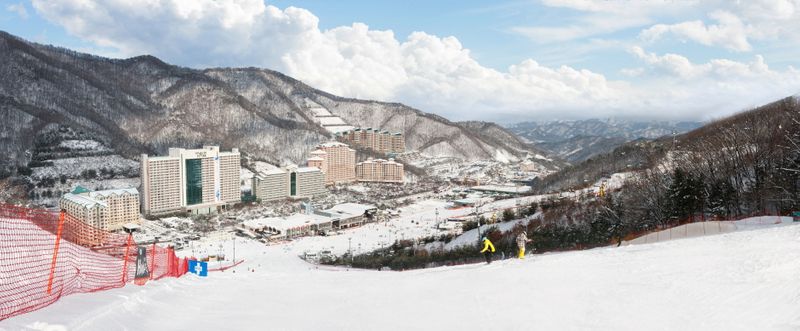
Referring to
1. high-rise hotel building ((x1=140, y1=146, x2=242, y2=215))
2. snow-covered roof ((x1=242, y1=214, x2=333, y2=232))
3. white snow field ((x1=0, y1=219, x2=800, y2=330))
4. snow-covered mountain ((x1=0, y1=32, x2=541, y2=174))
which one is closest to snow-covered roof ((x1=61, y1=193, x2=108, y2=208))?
high-rise hotel building ((x1=140, y1=146, x2=242, y2=215))

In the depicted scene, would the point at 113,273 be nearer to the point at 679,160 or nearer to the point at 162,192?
the point at 679,160

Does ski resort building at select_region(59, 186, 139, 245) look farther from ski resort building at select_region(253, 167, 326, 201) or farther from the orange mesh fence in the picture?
the orange mesh fence

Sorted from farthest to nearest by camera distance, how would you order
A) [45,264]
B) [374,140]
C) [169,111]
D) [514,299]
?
1. [374,140]
2. [169,111]
3. [45,264]
4. [514,299]

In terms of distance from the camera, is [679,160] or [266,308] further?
[679,160]

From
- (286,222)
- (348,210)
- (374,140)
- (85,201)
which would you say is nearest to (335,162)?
(348,210)

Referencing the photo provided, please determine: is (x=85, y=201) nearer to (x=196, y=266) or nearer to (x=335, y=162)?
(x=196, y=266)

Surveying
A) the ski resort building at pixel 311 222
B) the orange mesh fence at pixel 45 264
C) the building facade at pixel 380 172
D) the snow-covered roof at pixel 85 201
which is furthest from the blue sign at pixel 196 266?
the building facade at pixel 380 172

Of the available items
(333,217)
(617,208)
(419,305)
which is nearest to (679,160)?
(617,208)
